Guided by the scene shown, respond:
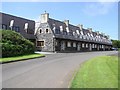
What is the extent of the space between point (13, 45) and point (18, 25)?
769 inches

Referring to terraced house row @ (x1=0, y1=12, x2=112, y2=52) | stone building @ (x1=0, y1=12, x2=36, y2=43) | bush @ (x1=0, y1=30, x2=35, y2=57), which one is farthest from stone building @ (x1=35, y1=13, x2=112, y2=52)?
bush @ (x1=0, y1=30, x2=35, y2=57)

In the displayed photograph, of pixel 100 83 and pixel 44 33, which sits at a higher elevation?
pixel 44 33

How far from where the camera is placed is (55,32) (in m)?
51.1

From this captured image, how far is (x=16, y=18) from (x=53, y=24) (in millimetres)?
8748

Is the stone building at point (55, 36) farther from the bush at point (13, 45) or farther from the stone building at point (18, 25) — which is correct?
the bush at point (13, 45)

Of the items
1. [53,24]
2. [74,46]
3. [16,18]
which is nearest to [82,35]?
[74,46]

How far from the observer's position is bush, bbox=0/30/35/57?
26.7m

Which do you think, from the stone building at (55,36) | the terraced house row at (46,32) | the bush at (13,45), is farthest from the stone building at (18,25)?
the bush at (13,45)

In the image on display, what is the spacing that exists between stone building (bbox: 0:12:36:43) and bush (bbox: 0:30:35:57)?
39.4 ft

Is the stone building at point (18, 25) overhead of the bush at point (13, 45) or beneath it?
overhead

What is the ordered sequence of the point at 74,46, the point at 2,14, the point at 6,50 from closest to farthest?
1. the point at 6,50
2. the point at 2,14
3. the point at 74,46

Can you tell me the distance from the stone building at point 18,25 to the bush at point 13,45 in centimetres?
1201

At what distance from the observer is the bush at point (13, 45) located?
87.5ft

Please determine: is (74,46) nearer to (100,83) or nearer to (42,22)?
(42,22)
